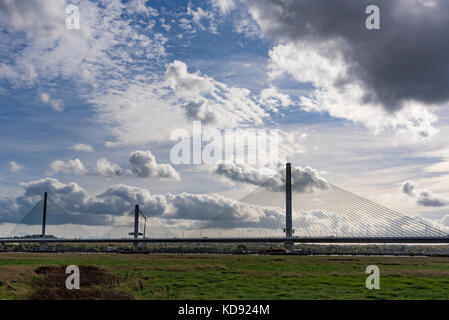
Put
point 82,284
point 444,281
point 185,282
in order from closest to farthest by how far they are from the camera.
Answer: point 82,284
point 185,282
point 444,281

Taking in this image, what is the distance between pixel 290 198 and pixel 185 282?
9121 cm

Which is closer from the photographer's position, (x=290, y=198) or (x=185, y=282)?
(x=185, y=282)

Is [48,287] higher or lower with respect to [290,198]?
lower

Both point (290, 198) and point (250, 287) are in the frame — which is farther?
point (290, 198)
